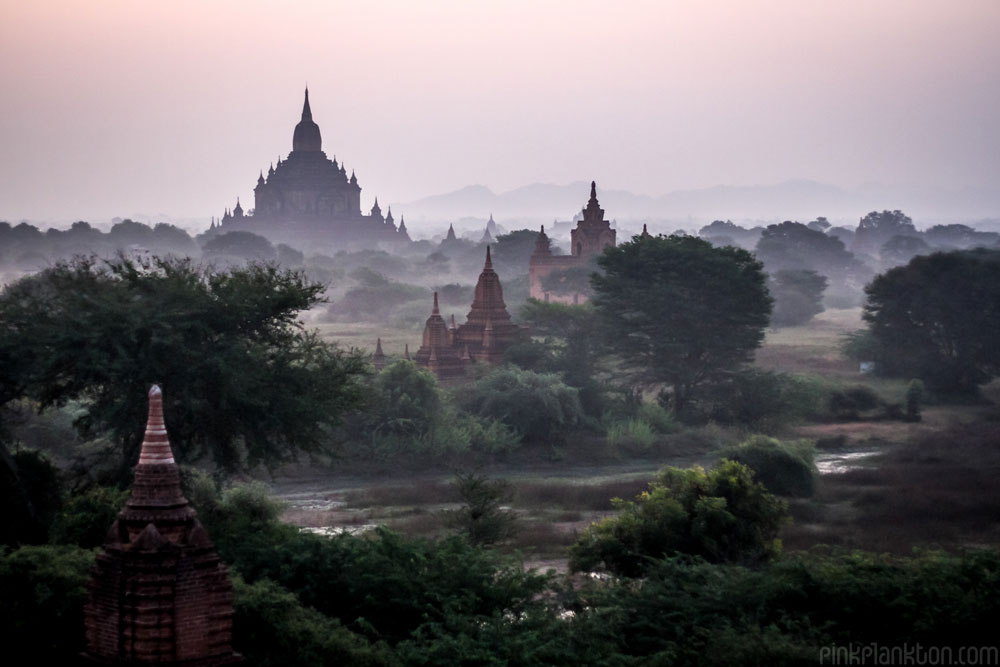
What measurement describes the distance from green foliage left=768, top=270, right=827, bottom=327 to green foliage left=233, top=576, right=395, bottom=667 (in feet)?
208

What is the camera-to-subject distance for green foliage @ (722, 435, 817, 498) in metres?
28.2

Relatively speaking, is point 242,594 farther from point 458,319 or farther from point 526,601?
point 458,319

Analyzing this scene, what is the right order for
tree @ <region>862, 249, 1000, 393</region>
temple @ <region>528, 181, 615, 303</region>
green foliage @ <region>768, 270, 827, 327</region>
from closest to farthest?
tree @ <region>862, 249, 1000, 393</region> → temple @ <region>528, 181, 615, 303</region> → green foliage @ <region>768, 270, 827, 327</region>

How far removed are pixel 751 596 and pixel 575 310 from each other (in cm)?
3061

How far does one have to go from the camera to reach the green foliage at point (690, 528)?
60.1ft

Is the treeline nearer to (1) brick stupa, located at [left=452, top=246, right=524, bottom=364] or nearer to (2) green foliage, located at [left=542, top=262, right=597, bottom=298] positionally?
(1) brick stupa, located at [left=452, top=246, right=524, bottom=364]

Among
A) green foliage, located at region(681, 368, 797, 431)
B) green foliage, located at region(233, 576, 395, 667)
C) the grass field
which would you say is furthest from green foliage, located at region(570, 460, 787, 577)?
green foliage, located at region(681, 368, 797, 431)

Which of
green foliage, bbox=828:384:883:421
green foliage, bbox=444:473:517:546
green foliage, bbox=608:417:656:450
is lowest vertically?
green foliage, bbox=444:473:517:546

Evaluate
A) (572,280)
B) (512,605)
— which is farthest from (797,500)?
(572,280)

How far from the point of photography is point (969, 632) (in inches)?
511

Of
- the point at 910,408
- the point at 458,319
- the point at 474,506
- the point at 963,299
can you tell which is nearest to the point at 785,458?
the point at 474,506

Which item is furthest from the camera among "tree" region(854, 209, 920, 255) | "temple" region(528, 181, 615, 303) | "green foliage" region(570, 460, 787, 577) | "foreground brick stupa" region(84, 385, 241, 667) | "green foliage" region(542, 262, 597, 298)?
"tree" region(854, 209, 920, 255)

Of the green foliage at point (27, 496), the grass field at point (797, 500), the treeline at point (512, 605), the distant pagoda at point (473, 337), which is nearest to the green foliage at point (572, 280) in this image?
the distant pagoda at point (473, 337)

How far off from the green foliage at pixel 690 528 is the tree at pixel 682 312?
820 inches
